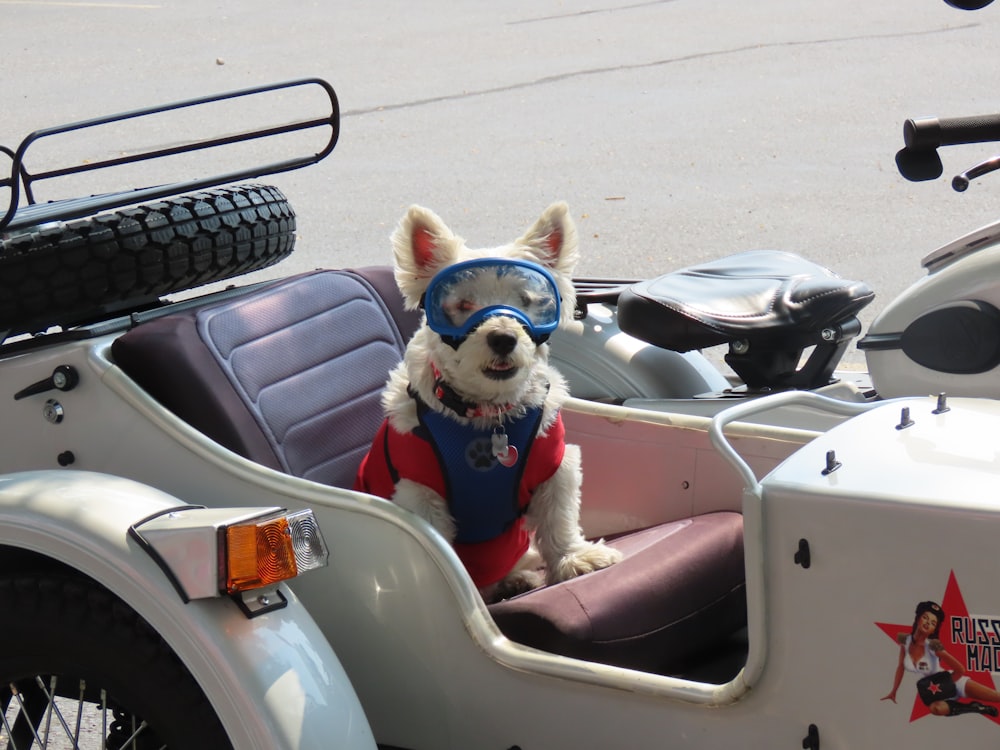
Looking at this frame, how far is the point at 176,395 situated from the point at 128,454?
0.48 feet

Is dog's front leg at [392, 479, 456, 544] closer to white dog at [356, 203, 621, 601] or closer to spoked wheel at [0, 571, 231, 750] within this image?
white dog at [356, 203, 621, 601]

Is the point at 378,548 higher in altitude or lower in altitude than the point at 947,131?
lower

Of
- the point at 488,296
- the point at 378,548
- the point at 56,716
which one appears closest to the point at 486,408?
the point at 488,296

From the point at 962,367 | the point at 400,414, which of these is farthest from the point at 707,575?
the point at 962,367

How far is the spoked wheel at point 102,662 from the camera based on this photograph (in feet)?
6.65

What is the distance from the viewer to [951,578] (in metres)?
1.72

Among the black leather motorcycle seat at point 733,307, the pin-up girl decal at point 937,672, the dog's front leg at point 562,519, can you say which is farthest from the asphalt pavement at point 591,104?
the pin-up girl decal at point 937,672

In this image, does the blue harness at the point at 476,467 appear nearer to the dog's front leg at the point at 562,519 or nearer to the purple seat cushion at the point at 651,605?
the dog's front leg at the point at 562,519

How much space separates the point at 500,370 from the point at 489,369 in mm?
21

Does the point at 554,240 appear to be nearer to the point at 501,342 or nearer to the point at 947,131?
the point at 501,342

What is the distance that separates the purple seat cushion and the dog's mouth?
1.37 feet

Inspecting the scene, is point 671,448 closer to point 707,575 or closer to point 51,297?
point 707,575

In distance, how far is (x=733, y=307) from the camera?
3.42 m

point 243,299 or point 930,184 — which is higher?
point 930,184
